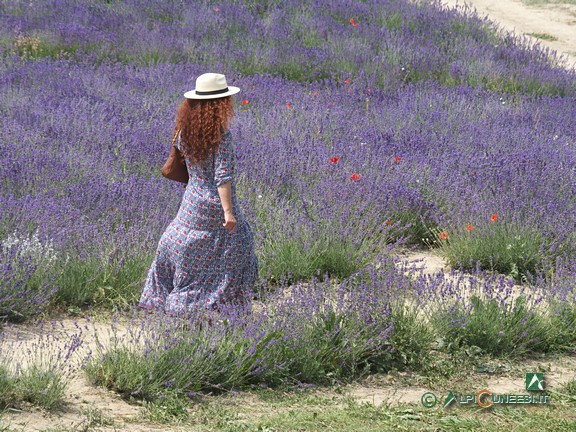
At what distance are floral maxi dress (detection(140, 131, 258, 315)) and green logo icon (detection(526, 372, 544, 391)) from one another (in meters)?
1.59

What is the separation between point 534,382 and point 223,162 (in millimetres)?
2020

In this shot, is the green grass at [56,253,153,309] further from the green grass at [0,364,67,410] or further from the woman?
the green grass at [0,364,67,410]

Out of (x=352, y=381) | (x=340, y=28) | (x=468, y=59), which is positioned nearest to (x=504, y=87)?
(x=468, y=59)

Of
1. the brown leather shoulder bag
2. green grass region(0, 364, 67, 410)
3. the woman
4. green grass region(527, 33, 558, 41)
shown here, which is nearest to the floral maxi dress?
the woman

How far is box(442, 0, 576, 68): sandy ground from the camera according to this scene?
16953mm

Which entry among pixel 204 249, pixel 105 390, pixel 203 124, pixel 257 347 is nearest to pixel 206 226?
pixel 204 249

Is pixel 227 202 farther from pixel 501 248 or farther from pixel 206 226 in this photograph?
pixel 501 248

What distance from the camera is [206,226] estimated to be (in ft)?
15.3

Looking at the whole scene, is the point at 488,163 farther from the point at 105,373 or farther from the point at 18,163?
the point at 105,373

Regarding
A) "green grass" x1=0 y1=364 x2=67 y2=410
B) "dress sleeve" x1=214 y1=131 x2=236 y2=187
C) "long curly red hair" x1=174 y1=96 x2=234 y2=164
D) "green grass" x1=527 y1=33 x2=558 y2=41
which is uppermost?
"long curly red hair" x1=174 y1=96 x2=234 y2=164

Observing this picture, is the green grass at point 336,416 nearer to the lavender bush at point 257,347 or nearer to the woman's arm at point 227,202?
the lavender bush at point 257,347

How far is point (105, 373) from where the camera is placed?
4070 mm

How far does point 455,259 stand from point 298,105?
11.4 ft

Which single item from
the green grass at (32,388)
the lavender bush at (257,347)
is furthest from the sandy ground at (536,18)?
the green grass at (32,388)
